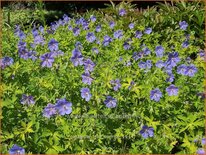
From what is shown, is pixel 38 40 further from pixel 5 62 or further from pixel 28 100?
pixel 28 100

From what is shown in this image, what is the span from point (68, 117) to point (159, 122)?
68 centimetres

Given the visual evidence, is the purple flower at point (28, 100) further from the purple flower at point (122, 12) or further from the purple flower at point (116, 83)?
the purple flower at point (122, 12)

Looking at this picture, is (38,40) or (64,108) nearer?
(64,108)

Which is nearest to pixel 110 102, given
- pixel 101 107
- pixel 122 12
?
pixel 101 107

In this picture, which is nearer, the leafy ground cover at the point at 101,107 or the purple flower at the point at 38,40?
the leafy ground cover at the point at 101,107

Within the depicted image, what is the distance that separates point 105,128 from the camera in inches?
111

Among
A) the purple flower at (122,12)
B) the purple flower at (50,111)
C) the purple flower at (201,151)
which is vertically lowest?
the purple flower at (201,151)

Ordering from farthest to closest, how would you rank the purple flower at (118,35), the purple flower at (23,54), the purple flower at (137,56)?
the purple flower at (118,35), the purple flower at (137,56), the purple flower at (23,54)

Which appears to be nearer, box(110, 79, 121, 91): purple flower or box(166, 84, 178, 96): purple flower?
box(166, 84, 178, 96): purple flower

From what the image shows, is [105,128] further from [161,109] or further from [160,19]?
[160,19]

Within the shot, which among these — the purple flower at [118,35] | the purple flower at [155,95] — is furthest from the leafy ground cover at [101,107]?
the purple flower at [118,35]

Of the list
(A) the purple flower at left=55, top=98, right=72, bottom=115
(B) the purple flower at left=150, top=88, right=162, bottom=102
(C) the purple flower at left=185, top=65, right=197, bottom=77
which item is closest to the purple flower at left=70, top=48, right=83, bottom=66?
(A) the purple flower at left=55, top=98, right=72, bottom=115

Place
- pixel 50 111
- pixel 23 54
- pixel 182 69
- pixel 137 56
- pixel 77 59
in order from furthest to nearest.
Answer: pixel 137 56 → pixel 23 54 → pixel 77 59 → pixel 182 69 → pixel 50 111

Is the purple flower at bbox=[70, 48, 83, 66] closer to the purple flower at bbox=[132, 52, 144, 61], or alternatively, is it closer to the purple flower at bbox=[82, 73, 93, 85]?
the purple flower at bbox=[82, 73, 93, 85]
